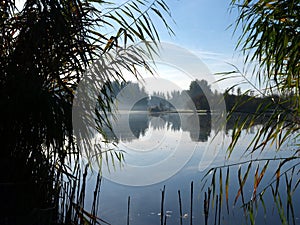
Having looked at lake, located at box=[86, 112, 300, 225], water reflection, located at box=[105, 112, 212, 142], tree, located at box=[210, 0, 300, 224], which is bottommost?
lake, located at box=[86, 112, 300, 225]

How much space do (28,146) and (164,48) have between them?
0.87 meters

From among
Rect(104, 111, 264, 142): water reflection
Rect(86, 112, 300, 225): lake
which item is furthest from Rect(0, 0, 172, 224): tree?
Rect(86, 112, 300, 225): lake

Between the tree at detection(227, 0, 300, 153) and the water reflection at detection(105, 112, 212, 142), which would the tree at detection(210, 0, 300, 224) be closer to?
the tree at detection(227, 0, 300, 153)

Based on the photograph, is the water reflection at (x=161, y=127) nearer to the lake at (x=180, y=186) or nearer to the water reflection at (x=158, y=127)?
the water reflection at (x=158, y=127)

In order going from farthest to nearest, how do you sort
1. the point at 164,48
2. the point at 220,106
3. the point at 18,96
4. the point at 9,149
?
1. the point at 220,106
2. the point at 164,48
3. the point at 9,149
4. the point at 18,96

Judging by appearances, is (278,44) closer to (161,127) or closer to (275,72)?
(275,72)

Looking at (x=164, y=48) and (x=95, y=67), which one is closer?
(x=95, y=67)

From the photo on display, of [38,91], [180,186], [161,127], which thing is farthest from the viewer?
[161,127]

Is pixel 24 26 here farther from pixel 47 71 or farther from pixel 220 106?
pixel 220 106

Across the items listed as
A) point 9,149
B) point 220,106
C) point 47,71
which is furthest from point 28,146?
point 220,106

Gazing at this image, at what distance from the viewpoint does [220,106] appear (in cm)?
185

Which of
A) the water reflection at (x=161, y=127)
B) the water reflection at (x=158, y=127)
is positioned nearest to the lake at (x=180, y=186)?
the water reflection at (x=161, y=127)

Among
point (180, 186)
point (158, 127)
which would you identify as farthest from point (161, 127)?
point (180, 186)

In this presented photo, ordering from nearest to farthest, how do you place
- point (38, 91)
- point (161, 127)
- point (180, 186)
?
point (38, 91) → point (180, 186) → point (161, 127)
